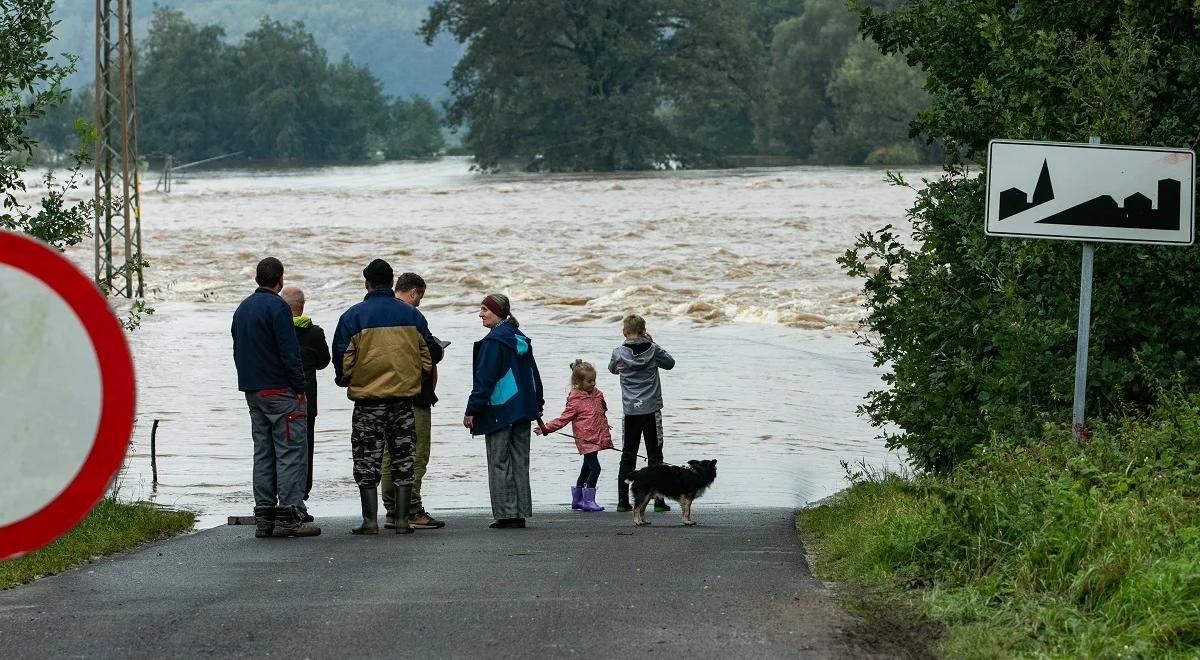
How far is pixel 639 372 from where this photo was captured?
13086 millimetres

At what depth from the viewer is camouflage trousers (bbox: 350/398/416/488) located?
35.8ft

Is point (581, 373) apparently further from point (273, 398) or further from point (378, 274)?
point (273, 398)

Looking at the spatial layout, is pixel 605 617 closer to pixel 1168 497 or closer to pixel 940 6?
pixel 1168 497

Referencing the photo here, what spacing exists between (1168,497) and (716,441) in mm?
15409

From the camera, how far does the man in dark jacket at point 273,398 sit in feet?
34.4

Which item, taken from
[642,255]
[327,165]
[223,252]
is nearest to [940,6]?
[642,255]

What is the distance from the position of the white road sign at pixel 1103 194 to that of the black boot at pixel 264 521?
4.68 meters

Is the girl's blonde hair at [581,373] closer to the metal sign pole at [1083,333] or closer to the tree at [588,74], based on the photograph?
the metal sign pole at [1083,333]

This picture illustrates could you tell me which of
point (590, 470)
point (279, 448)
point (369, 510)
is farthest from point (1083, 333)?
point (590, 470)

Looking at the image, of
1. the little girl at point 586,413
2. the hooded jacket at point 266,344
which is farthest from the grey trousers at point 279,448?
the little girl at point 586,413

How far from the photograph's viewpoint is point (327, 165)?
113 meters

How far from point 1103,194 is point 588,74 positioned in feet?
272

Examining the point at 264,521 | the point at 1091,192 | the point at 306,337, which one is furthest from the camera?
the point at 306,337

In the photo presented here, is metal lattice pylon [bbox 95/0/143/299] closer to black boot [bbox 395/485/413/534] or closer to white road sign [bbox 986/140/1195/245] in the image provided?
black boot [bbox 395/485/413/534]
